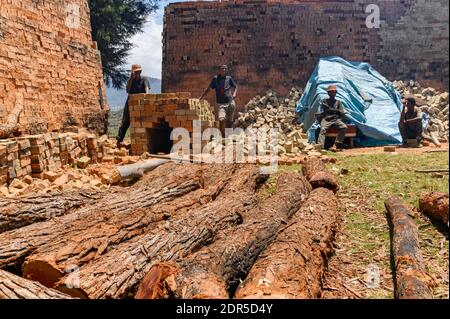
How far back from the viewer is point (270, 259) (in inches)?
118

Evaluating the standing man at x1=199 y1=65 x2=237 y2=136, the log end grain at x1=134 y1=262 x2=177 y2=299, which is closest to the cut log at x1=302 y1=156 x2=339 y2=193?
the log end grain at x1=134 y1=262 x2=177 y2=299

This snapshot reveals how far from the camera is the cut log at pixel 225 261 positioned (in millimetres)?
2529

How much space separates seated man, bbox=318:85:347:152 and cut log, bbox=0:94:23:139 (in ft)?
20.1

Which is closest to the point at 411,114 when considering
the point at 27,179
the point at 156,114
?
the point at 156,114

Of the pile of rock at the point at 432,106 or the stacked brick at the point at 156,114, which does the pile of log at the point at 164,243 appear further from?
the pile of rock at the point at 432,106

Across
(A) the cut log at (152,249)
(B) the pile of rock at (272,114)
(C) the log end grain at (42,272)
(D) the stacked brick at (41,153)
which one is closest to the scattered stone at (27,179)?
(D) the stacked brick at (41,153)

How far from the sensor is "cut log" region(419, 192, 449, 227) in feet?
12.1

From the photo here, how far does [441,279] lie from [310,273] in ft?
3.04

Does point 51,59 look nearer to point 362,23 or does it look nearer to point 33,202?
point 33,202

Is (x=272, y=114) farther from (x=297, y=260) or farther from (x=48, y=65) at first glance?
(x=297, y=260)

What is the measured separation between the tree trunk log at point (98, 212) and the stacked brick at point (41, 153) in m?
1.56

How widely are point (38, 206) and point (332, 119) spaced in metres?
7.15
